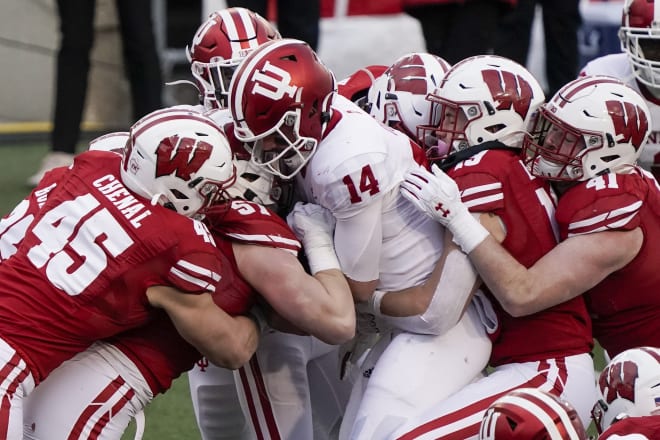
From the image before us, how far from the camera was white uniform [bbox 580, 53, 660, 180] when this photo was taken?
4.35 meters

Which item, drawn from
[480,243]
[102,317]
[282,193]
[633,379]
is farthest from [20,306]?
[633,379]

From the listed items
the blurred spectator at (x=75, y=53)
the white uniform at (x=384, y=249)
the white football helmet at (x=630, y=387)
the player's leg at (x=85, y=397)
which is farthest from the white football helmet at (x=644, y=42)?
the blurred spectator at (x=75, y=53)

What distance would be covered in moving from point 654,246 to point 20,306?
5.54ft

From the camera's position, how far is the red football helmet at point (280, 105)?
3.24 meters

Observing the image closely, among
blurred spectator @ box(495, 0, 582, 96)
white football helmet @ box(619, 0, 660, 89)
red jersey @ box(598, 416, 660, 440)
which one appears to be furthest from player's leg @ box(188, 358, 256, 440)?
blurred spectator @ box(495, 0, 582, 96)

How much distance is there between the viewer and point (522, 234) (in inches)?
132

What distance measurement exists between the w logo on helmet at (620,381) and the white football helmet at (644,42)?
1.62 metres

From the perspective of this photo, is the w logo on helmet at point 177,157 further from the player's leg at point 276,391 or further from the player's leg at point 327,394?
the player's leg at point 327,394

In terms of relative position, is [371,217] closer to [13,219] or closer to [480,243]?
[480,243]

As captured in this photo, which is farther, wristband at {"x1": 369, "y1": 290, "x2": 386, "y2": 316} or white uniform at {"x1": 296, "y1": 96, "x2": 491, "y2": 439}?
wristband at {"x1": 369, "y1": 290, "x2": 386, "y2": 316}

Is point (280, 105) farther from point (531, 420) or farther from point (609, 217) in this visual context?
point (531, 420)

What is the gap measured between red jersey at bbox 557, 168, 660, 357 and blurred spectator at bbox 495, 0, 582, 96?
3002mm

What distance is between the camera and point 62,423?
10.4 feet

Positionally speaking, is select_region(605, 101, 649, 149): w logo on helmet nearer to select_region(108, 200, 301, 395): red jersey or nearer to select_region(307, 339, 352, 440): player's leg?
select_region(108, 200, 301, 395): red jersey
